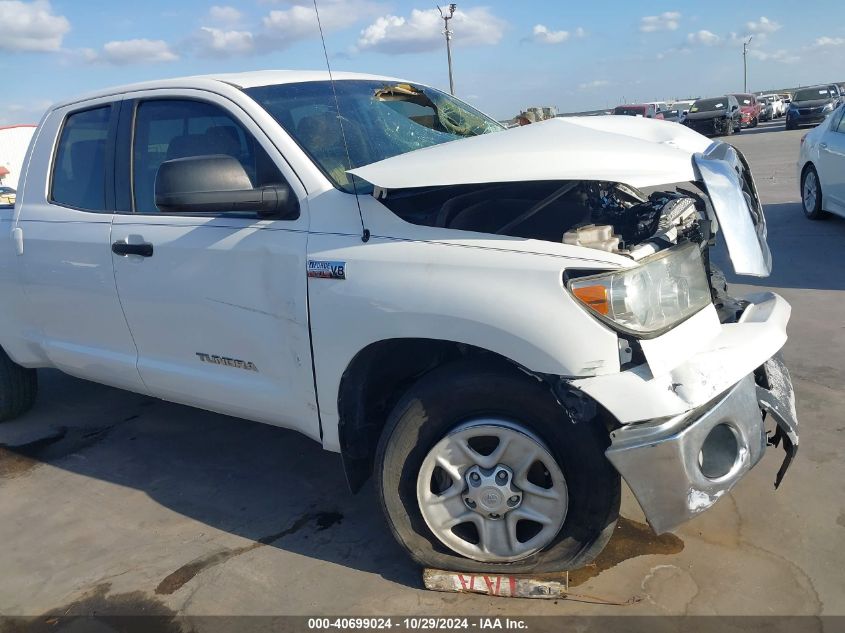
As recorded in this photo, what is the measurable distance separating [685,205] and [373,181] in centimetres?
132

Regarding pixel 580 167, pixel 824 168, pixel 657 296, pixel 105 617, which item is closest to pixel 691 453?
pixel 657 296

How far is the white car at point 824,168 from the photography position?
25.5 ft

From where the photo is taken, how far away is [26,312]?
417 cm

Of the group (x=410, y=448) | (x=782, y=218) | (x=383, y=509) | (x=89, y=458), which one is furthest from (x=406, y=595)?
(x=782, y=218)

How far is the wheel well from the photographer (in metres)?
2.78

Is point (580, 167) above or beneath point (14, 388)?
above

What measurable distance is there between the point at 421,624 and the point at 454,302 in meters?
1.15

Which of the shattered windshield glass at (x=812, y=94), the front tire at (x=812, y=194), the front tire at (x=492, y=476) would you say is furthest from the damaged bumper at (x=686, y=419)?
the shattered windshield glass at (x=812, y=94)

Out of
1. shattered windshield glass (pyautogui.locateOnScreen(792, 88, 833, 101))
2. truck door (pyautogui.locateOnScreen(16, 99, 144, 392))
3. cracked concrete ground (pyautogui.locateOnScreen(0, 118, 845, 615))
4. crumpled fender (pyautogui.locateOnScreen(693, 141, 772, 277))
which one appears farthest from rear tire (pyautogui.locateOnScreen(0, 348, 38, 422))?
shattered windshield glass (pyautogui.locateOnScreen(792, 88, 833, 101))

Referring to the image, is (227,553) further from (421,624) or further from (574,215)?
(574,215)

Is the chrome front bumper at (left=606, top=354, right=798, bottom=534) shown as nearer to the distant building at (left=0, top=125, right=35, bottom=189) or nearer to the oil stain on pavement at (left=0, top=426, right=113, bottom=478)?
the oil stain on pavement at (left=0, top=426, right=113, bottom=478)

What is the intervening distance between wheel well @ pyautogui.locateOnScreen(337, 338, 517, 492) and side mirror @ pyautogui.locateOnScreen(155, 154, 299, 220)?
0.65 m

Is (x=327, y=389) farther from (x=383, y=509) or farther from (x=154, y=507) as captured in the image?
(x=154, y=507)

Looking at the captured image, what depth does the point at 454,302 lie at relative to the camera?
2449mm
